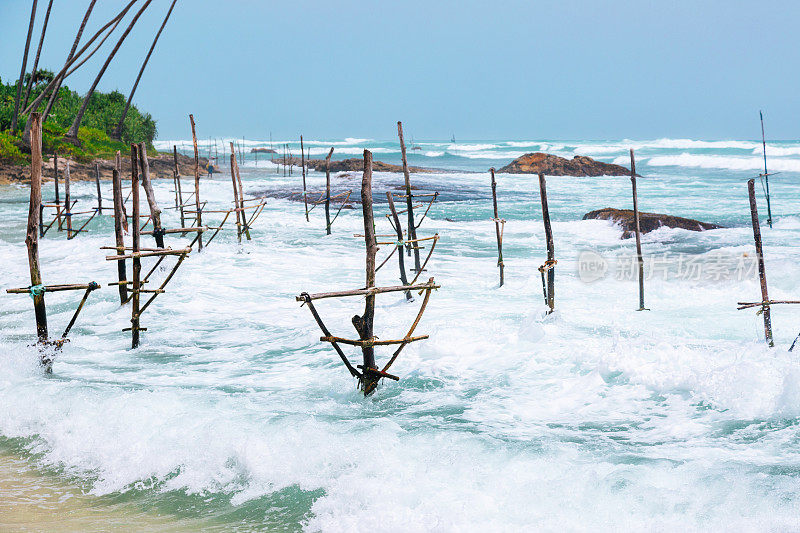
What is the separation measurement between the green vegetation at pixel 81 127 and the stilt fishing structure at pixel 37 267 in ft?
94.3

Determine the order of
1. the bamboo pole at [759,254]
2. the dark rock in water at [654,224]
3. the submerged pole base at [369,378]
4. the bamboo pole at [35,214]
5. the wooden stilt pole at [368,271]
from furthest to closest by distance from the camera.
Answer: the dark rock in water at [654,224], the bamboo pole at [759,254], the submerged pole base at [369,378], the bamboo pole at [35,214], the wooden stilt pole at [368,271]

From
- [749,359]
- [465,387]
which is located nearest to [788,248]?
[749,359]

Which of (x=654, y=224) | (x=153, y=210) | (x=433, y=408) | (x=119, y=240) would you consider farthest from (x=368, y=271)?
(x=654, y=224)

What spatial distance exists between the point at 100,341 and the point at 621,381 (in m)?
6.99

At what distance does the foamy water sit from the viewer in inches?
210

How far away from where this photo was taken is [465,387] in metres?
7.95

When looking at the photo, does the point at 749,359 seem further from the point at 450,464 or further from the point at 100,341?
the point at 100,341

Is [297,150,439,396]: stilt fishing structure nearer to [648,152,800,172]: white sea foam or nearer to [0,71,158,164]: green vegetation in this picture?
[0,71,158,164]: green vegetation

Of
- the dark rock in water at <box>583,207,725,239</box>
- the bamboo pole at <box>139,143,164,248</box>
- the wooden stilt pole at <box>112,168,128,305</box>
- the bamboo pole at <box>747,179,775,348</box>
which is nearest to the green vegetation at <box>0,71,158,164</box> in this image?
the bamboo pole at <box>139,143,164,248</box>

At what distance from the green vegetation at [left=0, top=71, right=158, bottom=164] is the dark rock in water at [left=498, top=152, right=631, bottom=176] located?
83.0 ft

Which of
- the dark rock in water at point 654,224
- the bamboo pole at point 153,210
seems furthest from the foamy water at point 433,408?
the dark rock in water at point 654,224

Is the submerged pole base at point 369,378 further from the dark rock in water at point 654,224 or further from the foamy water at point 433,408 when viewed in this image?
the dark rock in water at point 654,224

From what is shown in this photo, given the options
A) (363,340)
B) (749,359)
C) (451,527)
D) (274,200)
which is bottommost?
(451,527)

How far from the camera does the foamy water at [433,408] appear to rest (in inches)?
210
